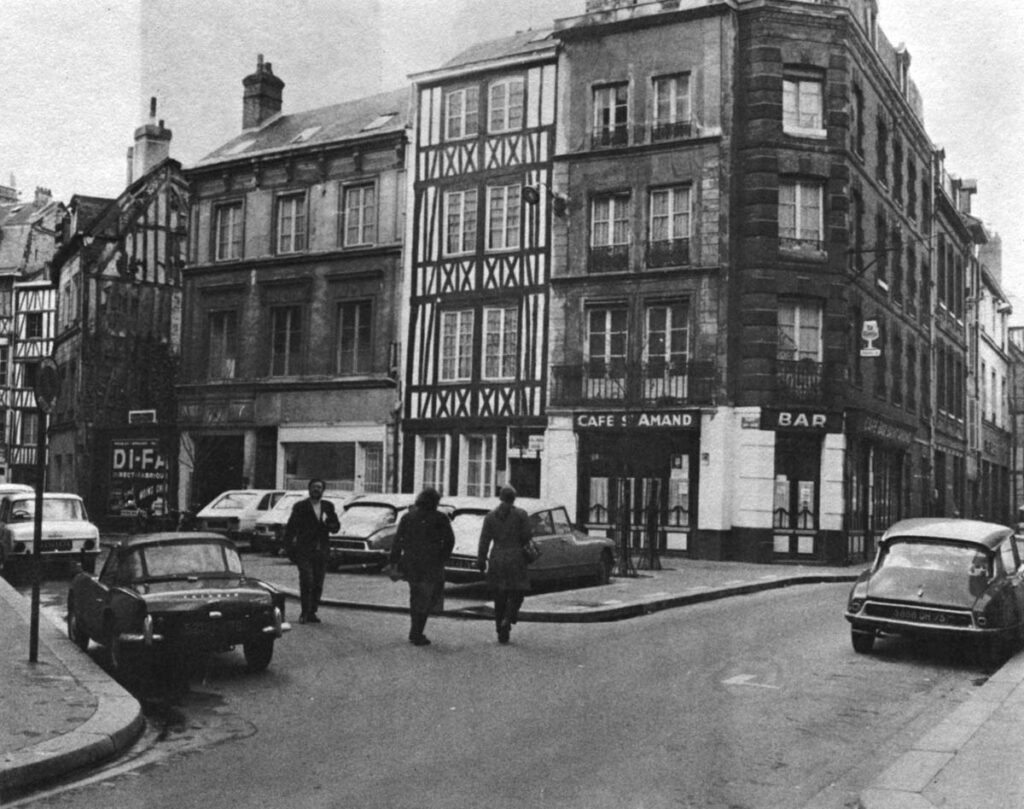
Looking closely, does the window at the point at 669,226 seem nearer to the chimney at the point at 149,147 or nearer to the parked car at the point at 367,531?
the parked car at the point at 367,531

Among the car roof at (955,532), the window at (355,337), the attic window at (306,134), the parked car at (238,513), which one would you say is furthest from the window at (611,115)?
the car roof at (955,532)

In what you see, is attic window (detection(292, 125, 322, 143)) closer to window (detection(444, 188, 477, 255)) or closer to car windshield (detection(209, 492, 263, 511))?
window (detection(444, 188, 477, 255))

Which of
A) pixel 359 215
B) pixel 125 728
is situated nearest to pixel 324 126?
pixel 359 215

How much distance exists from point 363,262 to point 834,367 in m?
12.9

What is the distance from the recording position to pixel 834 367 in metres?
25.7

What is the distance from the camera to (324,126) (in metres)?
34.5

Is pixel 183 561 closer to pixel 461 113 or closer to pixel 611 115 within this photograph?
pixel 611 115

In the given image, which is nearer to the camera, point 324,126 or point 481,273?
point 481,273

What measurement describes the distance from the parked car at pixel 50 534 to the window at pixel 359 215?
1300 cm

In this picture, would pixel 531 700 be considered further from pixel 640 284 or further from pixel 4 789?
pixel 640 284

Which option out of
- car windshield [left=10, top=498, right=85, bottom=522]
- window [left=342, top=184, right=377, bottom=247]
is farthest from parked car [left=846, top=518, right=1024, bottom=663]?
window [left=342, top=184, right=377, bottom=247]

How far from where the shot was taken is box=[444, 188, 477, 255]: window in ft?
96.1

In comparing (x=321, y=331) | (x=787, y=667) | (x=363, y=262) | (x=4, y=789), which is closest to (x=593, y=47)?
(x=363, y=262)

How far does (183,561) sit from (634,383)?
1675 centimetres
